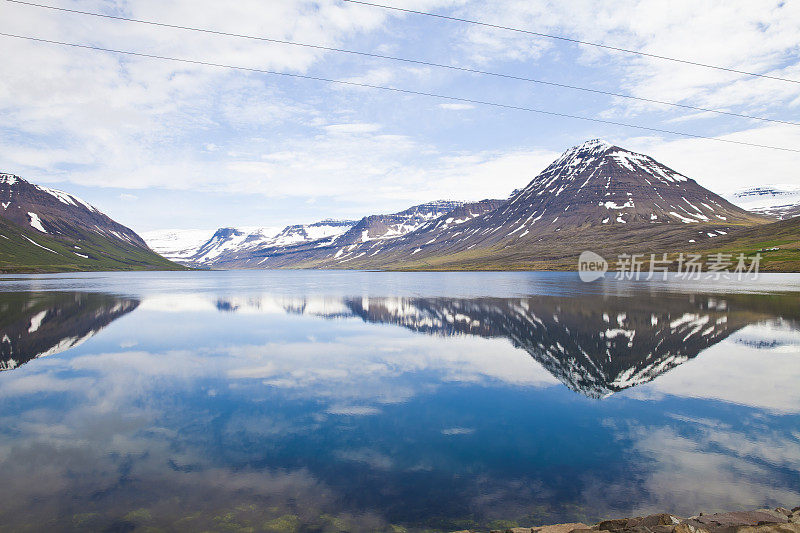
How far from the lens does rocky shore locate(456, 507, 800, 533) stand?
963 cm

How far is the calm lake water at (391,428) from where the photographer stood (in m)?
12.2

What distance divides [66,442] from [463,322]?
38.2 metres

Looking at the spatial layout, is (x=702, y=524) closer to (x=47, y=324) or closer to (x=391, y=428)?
(x=391, y=428)

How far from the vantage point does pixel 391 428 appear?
60.7 ft

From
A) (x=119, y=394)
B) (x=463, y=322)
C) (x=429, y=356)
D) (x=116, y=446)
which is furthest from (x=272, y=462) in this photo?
(x=463, y=322)

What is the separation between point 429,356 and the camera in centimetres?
3312

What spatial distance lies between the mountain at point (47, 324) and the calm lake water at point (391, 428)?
489 millimetres

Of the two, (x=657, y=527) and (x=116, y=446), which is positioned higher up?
(x=657, y=527)

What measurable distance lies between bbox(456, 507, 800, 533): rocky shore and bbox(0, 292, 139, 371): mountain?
34931 mm

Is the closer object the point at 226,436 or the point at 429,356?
the point at 226,436

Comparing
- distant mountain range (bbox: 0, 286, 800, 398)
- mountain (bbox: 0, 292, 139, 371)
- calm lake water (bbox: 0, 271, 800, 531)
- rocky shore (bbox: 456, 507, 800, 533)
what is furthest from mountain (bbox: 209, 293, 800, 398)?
mountain (bbox: 0, 292, 139, 371)

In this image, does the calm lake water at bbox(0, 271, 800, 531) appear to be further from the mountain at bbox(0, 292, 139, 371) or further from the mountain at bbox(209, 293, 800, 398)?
the mountain at bbox(0, 292, 139, 371)

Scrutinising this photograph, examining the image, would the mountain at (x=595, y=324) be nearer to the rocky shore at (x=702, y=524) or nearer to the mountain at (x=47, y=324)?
the rocky shore at (x=702, y=524)

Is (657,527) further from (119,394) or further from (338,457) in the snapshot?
(119,394)
